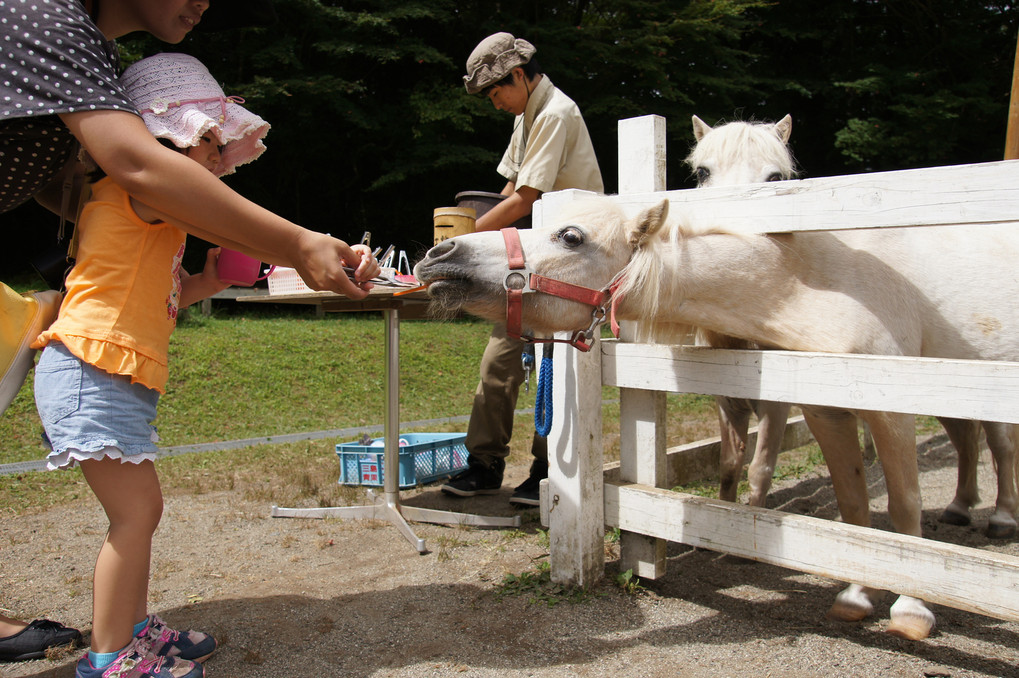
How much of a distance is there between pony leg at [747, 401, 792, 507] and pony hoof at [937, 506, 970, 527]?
1.24 m

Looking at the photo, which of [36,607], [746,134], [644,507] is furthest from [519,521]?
[746,134]

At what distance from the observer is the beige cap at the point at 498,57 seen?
142 inches

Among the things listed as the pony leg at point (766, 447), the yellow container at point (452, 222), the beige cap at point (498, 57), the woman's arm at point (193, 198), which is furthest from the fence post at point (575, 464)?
the beige cap at point (498, 57)

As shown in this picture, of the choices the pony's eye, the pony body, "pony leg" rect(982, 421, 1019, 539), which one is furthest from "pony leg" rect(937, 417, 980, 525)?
the pony's eye

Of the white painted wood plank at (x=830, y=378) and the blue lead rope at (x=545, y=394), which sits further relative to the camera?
the blue lead rope at (x=545, y=394)

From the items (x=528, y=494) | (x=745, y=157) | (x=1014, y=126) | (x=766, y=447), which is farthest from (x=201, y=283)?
(x=1014, y=126)

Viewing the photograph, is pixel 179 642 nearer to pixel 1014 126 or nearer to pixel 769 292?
pixel 769 292

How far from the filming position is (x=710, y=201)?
8.13 feet

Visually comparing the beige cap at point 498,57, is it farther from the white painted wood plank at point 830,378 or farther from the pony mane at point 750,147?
the white painted wood plank at point 830,378

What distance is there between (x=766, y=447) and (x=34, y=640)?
2955 mm

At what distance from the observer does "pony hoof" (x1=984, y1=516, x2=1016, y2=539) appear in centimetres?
362

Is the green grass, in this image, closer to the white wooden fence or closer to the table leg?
the table leg

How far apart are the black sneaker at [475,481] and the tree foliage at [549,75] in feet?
34.0

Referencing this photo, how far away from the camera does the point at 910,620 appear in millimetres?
2336
